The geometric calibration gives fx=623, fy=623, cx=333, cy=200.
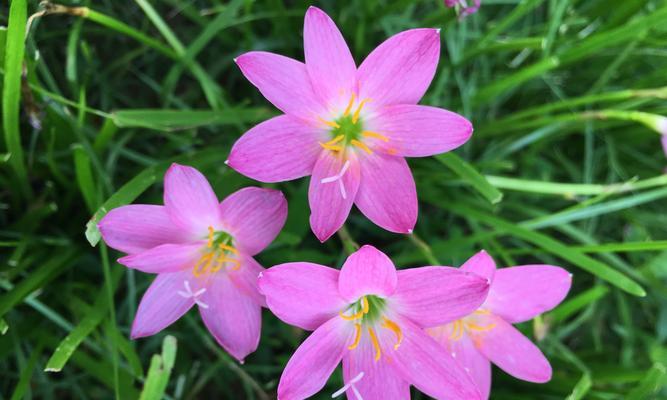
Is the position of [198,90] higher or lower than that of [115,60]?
lower

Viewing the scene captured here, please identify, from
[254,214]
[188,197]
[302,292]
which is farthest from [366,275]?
[188,197]

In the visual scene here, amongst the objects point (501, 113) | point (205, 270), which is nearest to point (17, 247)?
point (205, 270)

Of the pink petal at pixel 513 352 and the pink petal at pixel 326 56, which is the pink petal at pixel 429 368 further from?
the pink petal at pixel 326 56

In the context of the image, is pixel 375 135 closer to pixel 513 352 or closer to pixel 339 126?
pixel 339 126

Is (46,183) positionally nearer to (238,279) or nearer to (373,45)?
(238,279)

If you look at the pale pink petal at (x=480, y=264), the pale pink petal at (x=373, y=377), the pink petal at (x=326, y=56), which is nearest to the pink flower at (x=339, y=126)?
the pink petal at (x=326, y=56)

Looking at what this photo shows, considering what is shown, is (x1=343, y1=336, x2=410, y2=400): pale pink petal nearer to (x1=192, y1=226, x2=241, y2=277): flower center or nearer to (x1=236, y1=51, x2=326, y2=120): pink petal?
(x1=192, y1=226, x2=241, y2=277): flower center

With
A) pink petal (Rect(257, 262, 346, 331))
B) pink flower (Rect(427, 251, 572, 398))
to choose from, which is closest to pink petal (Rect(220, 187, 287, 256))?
pink petal (Rect(257, 262, 346, 331))
